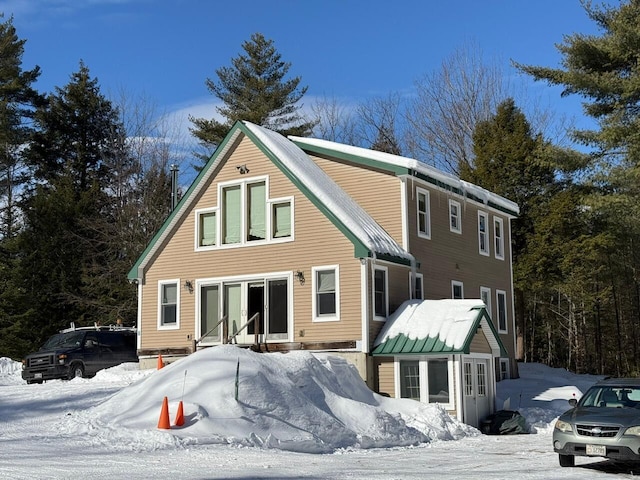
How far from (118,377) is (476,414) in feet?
37.7

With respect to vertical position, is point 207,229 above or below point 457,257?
above

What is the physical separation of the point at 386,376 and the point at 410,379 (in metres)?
0.78

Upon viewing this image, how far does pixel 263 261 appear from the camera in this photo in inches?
1028

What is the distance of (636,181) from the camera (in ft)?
107

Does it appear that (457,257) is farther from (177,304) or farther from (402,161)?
(177,304)

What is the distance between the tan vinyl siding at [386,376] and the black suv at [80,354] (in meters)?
10.6

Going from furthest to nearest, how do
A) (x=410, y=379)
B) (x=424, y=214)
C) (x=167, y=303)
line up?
(x=167, y=303) → (x=424, y=214) → (x=410, y=379)

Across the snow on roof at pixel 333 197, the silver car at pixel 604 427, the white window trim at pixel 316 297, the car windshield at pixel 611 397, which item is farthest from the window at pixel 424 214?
the silver car at pixel 604 427

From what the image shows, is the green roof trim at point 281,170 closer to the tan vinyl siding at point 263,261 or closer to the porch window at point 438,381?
the tan vinyl siding at point 263,261

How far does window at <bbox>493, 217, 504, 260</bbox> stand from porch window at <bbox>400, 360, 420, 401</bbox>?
1107cm

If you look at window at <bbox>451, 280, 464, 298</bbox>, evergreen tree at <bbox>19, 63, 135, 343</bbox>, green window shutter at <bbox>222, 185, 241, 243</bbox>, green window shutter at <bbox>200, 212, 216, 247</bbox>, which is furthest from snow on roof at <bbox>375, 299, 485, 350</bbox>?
evergreen tree at <bbox>19, 63, 135, 343</bbox>

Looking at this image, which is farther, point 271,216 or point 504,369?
point 504,369

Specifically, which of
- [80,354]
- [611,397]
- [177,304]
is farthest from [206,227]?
[611,397]

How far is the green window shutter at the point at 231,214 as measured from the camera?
89.0 feet
